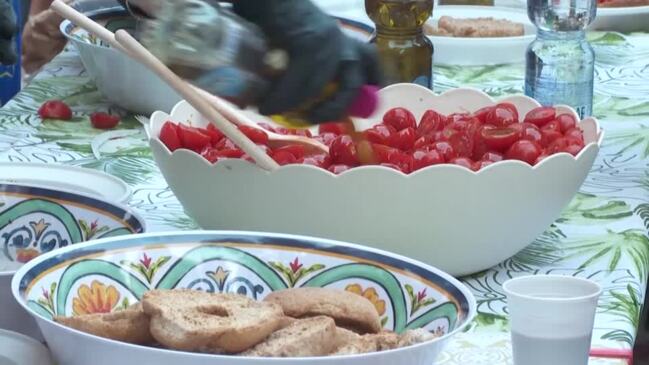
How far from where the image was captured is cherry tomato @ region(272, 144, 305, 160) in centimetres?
108

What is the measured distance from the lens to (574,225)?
1.22 metres

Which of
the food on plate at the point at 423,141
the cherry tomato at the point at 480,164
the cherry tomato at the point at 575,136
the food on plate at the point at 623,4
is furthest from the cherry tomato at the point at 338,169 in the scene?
the food on plate at the point at 623,4

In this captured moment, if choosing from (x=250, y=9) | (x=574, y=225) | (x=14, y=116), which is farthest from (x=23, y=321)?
(x=14, y=116)

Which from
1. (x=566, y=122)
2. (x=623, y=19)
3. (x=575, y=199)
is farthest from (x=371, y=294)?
(x=623, y=19)

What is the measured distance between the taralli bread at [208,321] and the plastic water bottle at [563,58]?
85 centimetres

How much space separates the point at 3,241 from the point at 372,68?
1.02 feet

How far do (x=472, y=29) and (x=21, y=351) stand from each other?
51.5 inches

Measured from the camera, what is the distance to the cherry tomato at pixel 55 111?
1.59 meters

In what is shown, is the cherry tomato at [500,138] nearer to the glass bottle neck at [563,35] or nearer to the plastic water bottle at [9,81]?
the glass bottle neck at [563,35]

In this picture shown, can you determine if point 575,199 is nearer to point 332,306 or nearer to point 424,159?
point 424,159

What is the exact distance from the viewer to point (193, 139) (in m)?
1.13

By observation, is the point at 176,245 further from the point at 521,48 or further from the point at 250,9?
the point at 521,48

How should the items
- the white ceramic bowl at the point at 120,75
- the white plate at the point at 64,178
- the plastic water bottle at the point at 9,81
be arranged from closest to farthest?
the white plate at the point at 64,178, the white ceramic bowl at the point at 120,75, the plastic water bottle at the point at 9,81

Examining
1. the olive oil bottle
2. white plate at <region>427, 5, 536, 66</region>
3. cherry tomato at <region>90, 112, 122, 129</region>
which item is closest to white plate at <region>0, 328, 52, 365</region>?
the olive oil bottle
